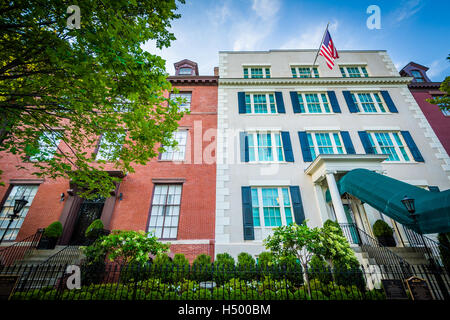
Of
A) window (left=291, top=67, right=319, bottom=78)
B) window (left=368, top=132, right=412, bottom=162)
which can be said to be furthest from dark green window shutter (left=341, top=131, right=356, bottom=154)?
window (left=291, top=67, right=319, bottom=78)

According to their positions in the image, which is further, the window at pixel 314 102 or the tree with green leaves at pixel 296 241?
the window at pixel 314 102

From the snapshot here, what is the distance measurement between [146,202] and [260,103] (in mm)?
9936

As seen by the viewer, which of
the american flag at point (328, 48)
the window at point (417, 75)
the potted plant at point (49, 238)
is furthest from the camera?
the window at point (417, 75)

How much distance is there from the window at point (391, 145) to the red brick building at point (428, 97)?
3274 millimetres

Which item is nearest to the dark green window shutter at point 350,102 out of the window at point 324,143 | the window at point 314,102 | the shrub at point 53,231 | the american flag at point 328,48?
the window at point 314,102

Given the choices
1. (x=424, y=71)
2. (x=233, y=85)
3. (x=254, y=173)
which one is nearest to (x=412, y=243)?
(x=254, y=173)

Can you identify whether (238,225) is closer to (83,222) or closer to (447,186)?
(83,222)

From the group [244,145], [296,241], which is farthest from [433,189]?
[244,145]

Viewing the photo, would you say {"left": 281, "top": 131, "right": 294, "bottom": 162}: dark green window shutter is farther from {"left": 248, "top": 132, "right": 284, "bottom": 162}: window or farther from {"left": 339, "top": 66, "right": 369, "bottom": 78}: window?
{"left": 339, "top": 66, "right": 369, "bottom": 78}: window

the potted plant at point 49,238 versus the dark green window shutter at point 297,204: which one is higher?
the dark green window shutter at point 297,204

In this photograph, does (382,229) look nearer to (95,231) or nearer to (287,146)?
(287,146)

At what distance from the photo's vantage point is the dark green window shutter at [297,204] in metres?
9.47

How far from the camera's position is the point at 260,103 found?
1348 cm

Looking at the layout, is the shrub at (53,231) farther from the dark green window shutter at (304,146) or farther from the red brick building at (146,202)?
the dark green window shutter at (304,146)
